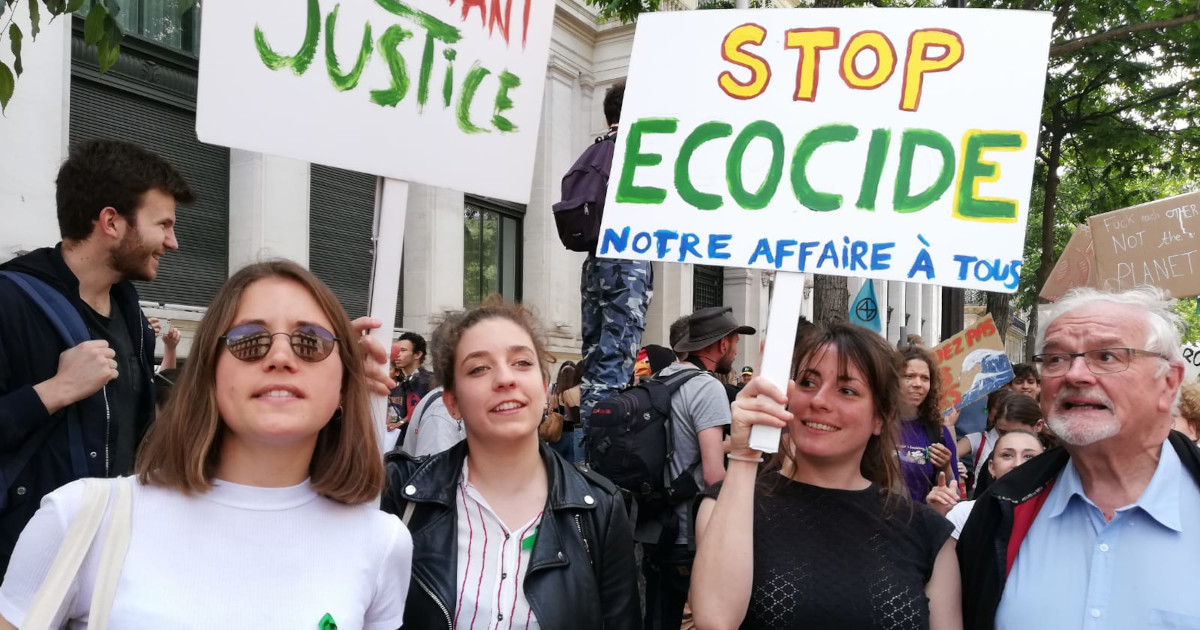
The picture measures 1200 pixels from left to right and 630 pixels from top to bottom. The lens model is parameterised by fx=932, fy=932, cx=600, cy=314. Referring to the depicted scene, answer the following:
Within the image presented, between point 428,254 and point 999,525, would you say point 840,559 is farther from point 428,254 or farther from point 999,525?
point 428,254

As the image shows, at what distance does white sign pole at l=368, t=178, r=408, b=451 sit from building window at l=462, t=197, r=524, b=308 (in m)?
11.5

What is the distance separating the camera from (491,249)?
15.1 metres

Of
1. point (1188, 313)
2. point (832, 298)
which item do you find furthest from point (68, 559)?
point (1188, 313)

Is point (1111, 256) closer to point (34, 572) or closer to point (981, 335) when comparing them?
point (981, 335)

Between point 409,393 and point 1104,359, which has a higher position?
point 1104,359

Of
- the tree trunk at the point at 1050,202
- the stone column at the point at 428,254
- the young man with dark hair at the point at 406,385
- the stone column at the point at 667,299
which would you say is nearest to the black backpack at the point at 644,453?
the young man with dark hair at the point at 406,385

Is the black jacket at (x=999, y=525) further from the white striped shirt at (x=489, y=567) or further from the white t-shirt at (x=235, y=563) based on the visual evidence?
the white t-shirt at (x=235, y=563)

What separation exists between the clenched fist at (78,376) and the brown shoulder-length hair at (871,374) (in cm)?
186

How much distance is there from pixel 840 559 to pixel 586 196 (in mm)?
2363

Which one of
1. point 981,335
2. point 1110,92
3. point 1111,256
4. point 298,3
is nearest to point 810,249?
point 298,3

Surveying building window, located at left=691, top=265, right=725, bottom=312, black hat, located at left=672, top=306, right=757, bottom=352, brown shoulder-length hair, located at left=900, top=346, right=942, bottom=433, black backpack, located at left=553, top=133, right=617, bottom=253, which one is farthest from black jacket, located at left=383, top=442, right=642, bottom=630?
building window, located at left=691, top=265, right=725, bottom=312

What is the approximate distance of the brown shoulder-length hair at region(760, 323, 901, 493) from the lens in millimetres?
2494

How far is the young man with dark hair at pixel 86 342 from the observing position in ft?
8.24

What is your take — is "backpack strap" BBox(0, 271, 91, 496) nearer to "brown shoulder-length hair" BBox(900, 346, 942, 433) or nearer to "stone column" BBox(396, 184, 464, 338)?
"brown shoulder-length hair" BBox(900, 346, 942, 433)
